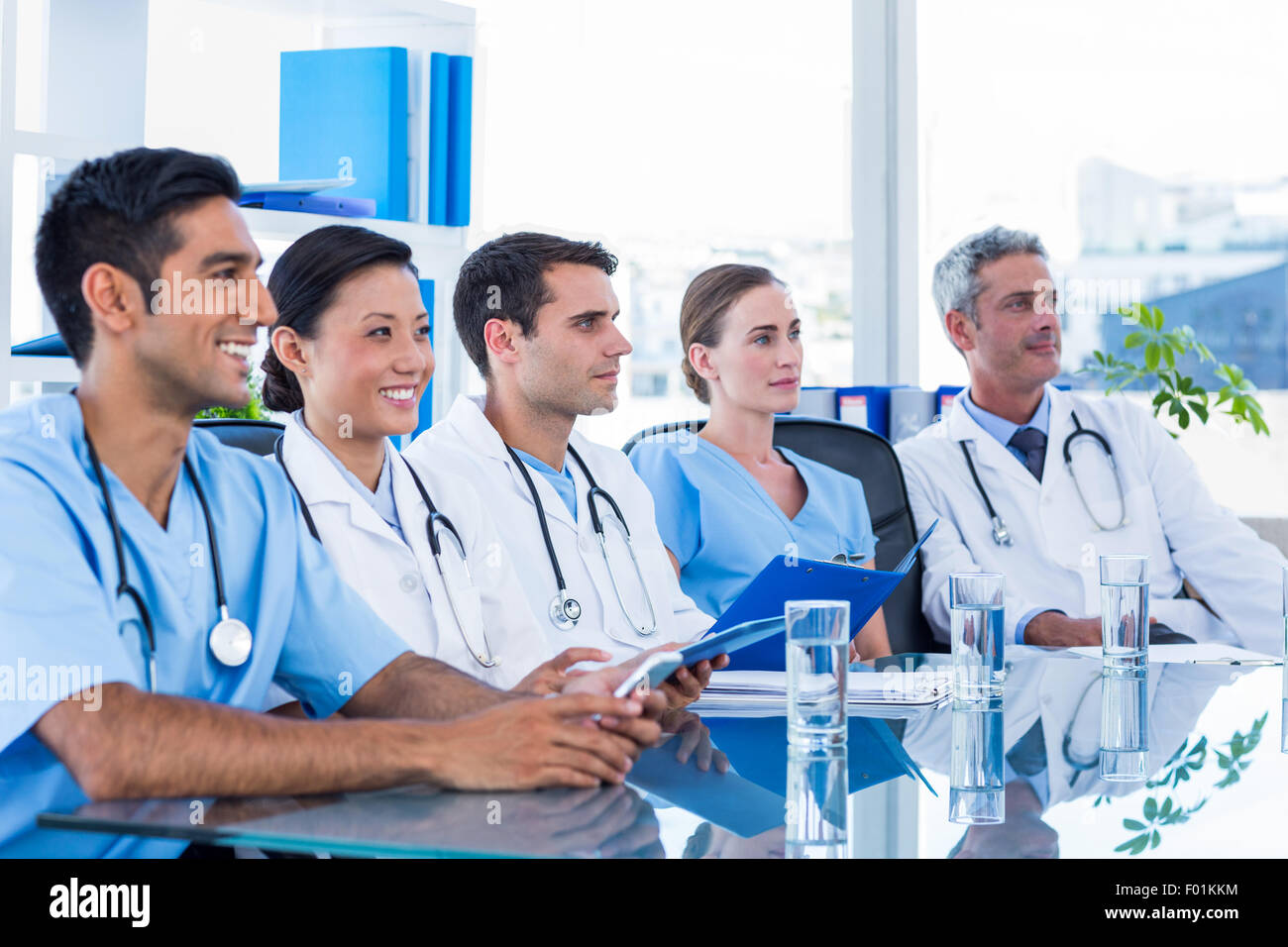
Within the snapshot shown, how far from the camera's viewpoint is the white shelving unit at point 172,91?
222 centimetres

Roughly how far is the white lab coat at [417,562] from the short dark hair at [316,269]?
157 millimetres

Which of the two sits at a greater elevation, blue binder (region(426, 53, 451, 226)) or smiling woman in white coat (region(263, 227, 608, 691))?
blue binder (region(426, 53, 451, 226))

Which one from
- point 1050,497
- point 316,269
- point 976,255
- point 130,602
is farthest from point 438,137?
point 130,602

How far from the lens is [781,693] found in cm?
164

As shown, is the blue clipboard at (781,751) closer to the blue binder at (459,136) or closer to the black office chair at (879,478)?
the black office chair at (879,478)

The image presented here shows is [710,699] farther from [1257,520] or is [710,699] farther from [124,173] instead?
[1257,520]

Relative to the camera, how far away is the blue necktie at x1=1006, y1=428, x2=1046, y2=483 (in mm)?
3000

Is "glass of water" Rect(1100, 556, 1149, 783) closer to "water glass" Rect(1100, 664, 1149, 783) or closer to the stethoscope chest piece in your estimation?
"water glass" Rect(1100, 664, 1149, 783)

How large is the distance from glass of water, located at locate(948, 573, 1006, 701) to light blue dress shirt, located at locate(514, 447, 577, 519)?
828mm

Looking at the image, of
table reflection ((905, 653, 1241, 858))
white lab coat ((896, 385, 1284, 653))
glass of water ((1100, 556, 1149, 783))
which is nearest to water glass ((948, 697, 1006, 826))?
table reflection ((905, 653, 1241, 858))

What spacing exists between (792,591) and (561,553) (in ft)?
2.31

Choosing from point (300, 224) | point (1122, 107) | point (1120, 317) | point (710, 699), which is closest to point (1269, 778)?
point (710, 699)

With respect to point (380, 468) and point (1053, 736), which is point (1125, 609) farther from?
point (380, 468)
